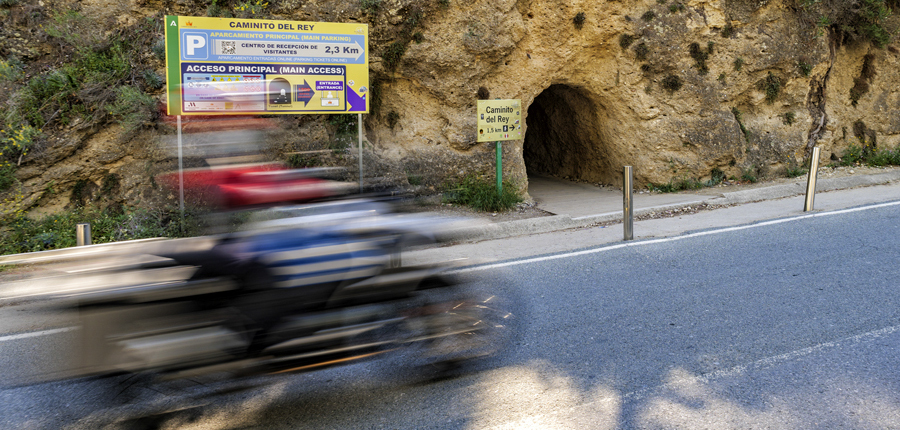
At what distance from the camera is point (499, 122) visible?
36.5 feet

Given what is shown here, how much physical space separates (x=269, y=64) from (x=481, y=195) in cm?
421

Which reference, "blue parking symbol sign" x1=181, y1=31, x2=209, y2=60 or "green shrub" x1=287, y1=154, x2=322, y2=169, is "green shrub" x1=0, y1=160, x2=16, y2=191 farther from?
"green shrub" x1=287, y1=154, x2=322, y2=169

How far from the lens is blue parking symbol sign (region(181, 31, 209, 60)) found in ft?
28.8

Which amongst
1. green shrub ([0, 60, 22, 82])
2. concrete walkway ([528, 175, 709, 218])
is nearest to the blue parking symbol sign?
green shrub ([0, 60, 22, 82])

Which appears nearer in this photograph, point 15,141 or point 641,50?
point 15,141

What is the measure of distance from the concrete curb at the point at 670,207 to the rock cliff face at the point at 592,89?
1.39 metres

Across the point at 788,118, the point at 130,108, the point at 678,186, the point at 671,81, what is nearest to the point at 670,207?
the point at 678,186

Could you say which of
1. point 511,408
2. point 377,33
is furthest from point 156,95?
point 511,408

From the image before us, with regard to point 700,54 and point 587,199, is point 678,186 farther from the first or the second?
point 700,54

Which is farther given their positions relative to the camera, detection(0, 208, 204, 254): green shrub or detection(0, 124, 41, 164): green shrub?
detection(0, 124, 41, 164): green shrub

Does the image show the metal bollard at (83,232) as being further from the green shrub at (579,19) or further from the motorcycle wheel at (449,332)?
the green shrub at (579,19)

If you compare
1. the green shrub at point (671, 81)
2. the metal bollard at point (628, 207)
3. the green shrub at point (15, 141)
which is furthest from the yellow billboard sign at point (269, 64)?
the green shrub at point (671, 81)

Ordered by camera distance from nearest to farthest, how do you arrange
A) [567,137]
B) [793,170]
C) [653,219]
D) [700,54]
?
[653,219] < [700,54] < [793,170] < [567,137]

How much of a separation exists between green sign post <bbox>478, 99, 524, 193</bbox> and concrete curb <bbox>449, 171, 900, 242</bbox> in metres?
1.62
